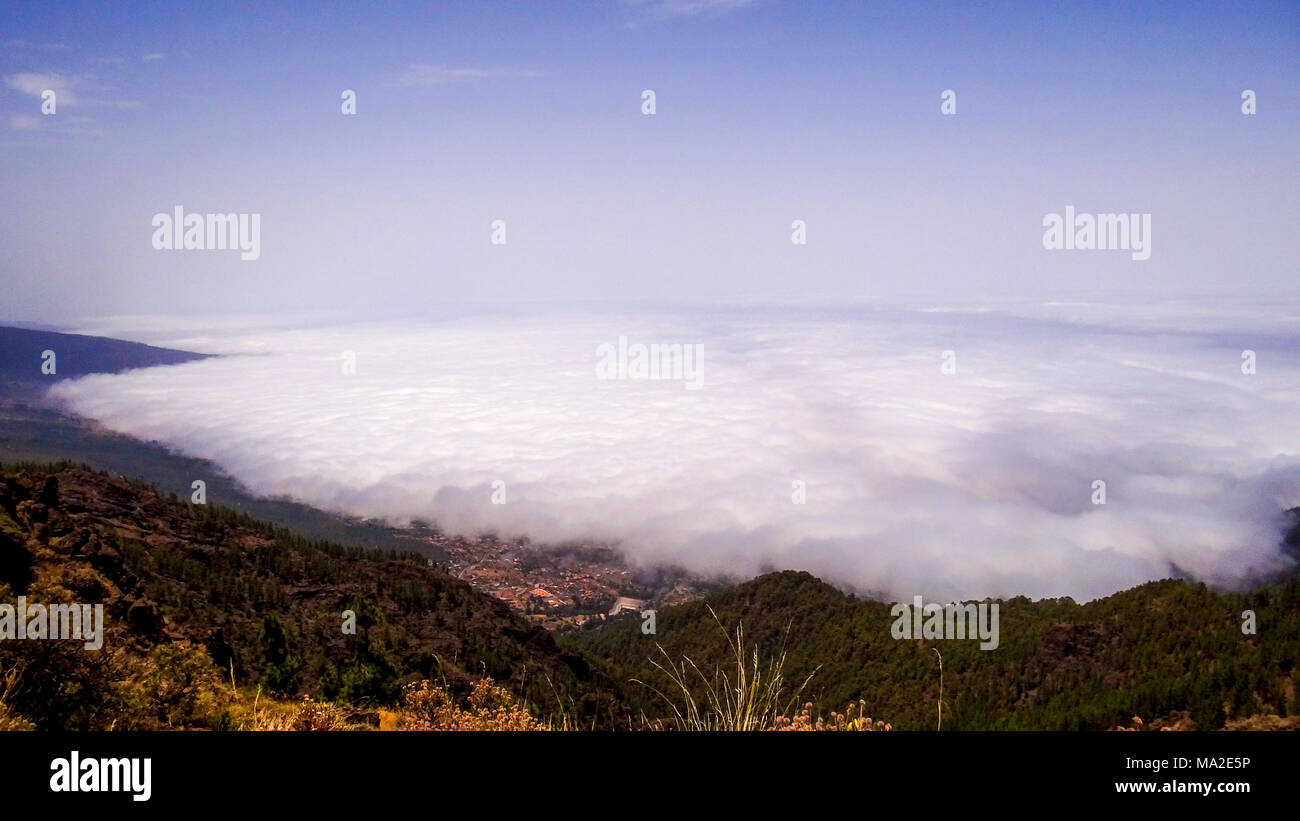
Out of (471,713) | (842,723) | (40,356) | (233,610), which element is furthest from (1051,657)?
(40,356)

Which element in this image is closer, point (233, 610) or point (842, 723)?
point (842, 723)

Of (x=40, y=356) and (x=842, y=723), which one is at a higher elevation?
(x=40, y=356)

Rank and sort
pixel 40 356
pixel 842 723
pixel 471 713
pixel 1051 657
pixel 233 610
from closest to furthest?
1. pixel 842 723
2. pixel 471 713
3. pixel 233 610
4. pixel 1051 657
5. pixel 40 356

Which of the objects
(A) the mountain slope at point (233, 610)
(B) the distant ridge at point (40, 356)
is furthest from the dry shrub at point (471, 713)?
(B) the distant ridge at point (40, 356)

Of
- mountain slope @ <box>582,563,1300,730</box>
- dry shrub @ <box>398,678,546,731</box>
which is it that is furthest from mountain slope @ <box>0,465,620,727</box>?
mountain slope @ <box>582,563,1300,730</box>

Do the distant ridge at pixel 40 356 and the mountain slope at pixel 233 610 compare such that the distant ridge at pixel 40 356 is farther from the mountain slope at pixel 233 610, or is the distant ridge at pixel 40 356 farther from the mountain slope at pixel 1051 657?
the mountain slope at pixel 1051 657

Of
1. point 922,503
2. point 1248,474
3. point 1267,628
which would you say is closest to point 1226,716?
point 1267,628

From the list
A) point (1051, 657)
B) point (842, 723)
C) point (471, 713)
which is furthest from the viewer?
point (1051, 657)

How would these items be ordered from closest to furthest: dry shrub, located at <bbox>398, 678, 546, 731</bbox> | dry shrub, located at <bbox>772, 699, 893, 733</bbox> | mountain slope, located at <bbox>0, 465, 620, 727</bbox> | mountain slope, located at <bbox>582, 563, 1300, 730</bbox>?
dry shrub, located at <bbox>772, 699, 893, 733</bbox>
mountain slope, located at <bbox>0, 465, 620, 727</bbox>
dry shrub, located at <bbox>398, 678, 546, 731</bbox>
mountain slope, located at <bbox>582, 563, 1300, 730</bbox>

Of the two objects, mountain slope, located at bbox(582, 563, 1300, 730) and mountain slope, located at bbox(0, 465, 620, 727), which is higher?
mountain slope, located at bbox(0, 465, 620, 727)

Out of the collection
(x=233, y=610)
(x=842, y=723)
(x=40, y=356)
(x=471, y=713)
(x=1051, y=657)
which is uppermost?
(x=40, y=356)

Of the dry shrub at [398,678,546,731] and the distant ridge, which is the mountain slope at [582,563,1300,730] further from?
the distant ridge

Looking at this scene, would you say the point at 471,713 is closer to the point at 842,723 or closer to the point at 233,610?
the point at 842,723

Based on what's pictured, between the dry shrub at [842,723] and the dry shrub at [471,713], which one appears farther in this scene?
the dry shrub at [471,713]
